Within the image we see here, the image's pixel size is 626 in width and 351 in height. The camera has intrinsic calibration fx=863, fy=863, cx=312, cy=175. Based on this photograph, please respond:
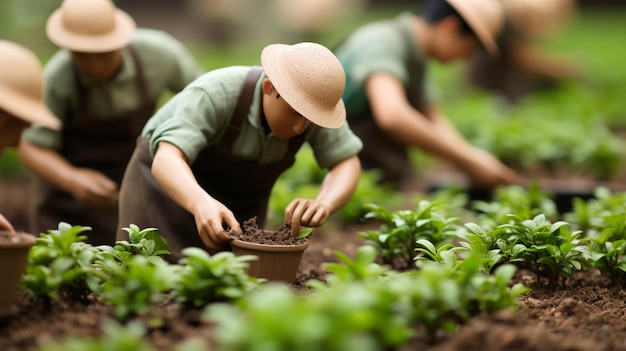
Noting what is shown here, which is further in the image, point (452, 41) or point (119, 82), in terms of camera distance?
point (452, 41)

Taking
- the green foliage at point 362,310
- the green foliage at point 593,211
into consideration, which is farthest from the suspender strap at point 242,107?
the green foliage at point 593,211

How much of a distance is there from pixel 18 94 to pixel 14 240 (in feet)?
4.91

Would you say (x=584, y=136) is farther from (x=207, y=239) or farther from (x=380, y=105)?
(x=207, y=239)

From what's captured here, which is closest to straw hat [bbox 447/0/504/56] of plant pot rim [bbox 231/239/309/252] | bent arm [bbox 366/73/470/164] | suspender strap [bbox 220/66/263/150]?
bent arm [bbox 366/73/470/164]

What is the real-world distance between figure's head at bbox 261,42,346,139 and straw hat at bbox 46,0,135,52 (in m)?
1.49

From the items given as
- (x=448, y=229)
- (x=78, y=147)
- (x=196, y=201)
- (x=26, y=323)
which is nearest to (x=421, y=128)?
(x=448, y=229)

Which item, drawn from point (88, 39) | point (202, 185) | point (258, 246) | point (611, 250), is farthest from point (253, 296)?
point (88, 39)

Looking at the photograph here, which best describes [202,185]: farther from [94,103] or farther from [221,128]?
[94,103]

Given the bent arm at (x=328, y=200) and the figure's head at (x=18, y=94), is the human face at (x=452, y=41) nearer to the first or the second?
the bent arm at (x=328, y=200)

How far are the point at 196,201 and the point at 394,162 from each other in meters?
3.68

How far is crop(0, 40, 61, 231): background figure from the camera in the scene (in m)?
4.32

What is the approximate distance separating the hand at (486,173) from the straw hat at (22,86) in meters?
3.13

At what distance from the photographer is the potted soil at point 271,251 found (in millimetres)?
3449

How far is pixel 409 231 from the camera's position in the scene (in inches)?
165
